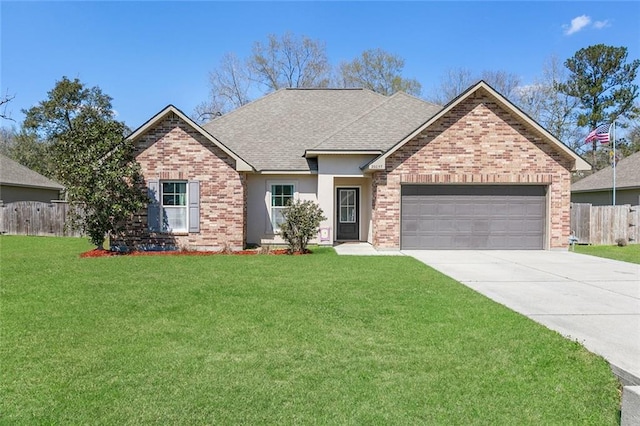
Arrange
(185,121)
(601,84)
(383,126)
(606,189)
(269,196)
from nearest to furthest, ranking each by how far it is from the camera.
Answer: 1. (185,121)
2. (269,196)
3. (383,126)
4. (606,189)
5. (601,84)

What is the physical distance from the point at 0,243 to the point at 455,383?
19.3 meters

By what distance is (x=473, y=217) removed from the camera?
14.4m

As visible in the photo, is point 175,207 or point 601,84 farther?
point 601,84

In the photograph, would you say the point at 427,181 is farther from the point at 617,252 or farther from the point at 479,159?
the point at 617,252

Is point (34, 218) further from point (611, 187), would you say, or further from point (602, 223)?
point (611, 187)

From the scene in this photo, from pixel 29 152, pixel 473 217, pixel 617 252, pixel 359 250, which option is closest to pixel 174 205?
pixel 359 250

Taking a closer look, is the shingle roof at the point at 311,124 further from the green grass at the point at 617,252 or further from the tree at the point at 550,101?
the tree at the point at 550,101

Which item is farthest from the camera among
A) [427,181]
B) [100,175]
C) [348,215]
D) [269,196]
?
[348,215]

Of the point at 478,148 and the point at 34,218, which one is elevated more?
the point at 478,148

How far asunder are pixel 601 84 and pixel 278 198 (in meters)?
30.5

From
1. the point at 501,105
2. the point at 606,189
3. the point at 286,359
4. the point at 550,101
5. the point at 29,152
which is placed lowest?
the point at 286,359

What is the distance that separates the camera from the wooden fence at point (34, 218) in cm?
2073

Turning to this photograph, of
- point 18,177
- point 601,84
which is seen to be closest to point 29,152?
point 18,177

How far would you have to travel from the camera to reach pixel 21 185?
25344 millimetres
